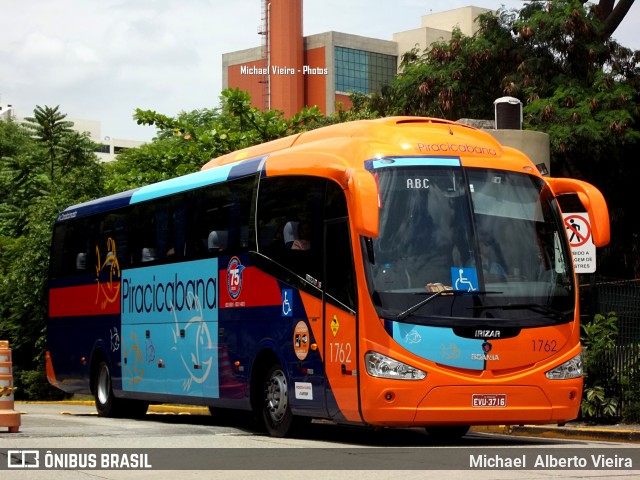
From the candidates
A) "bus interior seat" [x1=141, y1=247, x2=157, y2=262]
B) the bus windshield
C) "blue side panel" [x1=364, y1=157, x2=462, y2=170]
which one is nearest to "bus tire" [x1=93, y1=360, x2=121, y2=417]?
"bus interior seat" [x1=141, y1=247, x2=157, y2=262]

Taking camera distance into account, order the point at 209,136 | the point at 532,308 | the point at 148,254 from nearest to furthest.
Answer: the point at 532,308 → the point at 148,254 → the point at 209,136

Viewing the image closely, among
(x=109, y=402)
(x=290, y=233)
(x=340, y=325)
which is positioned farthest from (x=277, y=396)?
(x=109, y=402)

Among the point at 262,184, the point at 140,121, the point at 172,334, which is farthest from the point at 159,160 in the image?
the point at 262,184

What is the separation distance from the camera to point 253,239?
648 inches

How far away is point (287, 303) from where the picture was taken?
15.5 meters

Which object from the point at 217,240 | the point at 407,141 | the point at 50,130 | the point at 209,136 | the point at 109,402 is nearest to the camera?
the point at 407,141

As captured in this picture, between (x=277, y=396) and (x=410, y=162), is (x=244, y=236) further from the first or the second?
(x=410, y=162)

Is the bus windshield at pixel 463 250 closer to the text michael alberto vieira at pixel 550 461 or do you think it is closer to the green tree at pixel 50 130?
the text michael alberto vieira at pixel 550 461

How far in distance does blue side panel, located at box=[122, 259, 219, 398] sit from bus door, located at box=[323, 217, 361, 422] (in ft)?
11.9

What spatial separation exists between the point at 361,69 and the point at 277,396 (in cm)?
9175

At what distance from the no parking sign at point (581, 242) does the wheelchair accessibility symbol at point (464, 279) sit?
14.1ft

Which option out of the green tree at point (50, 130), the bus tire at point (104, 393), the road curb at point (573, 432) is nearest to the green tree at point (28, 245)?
the green tree at point (50, 130)

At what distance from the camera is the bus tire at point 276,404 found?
15.4 meters

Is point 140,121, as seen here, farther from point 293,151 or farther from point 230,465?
point 230,465
